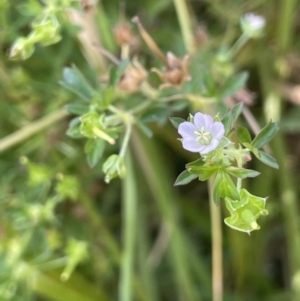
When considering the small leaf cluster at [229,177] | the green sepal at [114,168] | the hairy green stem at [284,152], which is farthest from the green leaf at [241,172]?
the hairy green stem at [284,152]

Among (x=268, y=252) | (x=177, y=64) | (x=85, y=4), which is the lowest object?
(x=268, y=252)

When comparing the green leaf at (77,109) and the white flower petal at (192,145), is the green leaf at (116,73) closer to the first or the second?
the green leaf at (77,109)

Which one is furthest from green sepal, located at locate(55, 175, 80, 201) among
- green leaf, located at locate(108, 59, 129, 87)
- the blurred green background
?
green leaf, located at locate(108, 59, 129, 87)

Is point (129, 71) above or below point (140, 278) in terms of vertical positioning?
above

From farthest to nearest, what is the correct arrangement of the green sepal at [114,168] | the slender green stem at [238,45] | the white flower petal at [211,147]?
the slender green stem at [238,45] < the green sepal at [114,168] < the white flower petal at [211,147]

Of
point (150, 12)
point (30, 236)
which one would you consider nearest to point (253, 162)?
point (150, 12)

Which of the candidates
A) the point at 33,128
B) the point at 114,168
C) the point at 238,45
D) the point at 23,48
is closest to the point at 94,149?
the point at 114,168

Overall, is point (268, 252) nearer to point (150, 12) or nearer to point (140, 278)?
point (140, 278)

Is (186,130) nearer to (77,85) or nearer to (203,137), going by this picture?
(203,137)
